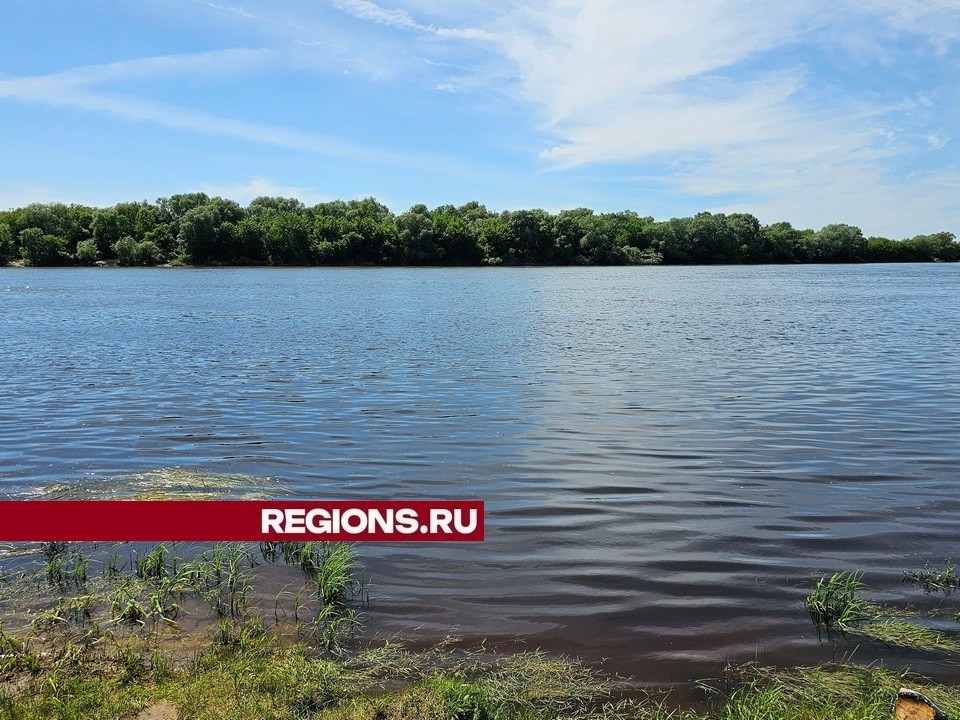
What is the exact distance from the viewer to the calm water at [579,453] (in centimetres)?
738

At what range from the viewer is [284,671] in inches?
231

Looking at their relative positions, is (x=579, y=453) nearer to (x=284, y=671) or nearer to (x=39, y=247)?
(x=284, y=671)

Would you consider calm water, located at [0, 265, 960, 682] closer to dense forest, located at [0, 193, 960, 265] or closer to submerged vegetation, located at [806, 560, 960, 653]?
submerged vegetation, located at [806, 560, 960, 653]

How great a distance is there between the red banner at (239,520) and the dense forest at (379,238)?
15311 centimetres

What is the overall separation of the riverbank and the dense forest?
15662cm

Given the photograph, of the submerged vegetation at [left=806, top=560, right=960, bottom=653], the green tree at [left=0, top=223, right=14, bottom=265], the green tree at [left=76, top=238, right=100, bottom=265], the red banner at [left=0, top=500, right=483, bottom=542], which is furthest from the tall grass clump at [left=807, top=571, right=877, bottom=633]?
the green tree at [left=0, top=223, right=14, bottom=265]

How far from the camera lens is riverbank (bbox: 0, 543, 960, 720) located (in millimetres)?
5395

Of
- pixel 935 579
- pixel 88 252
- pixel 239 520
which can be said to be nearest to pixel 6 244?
pixel 88 252

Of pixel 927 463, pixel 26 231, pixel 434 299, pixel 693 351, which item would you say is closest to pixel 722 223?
pixel 434 299

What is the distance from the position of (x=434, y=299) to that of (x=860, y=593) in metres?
52.0

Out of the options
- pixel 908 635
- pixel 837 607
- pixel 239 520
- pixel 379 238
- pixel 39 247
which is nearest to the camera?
pixel 908 635

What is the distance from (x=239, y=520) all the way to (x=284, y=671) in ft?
14.4

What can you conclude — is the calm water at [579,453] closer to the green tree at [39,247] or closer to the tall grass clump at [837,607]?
the tall grass clump at [837,607]

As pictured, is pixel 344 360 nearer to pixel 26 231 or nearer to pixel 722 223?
pixel 26 231
